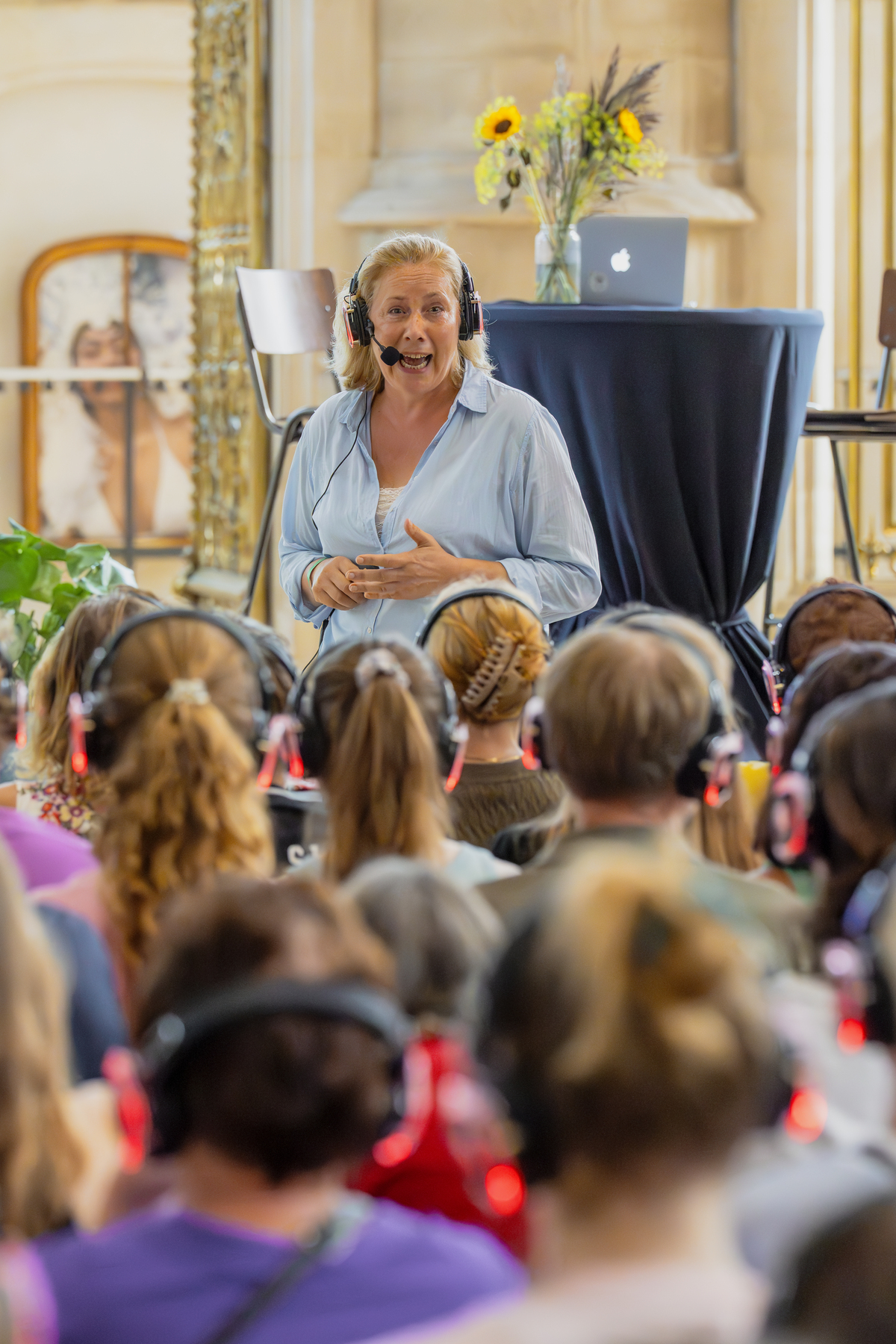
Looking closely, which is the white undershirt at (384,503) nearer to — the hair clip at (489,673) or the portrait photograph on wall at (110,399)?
the hair clip at (489,673)

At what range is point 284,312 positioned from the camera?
14.5 ft

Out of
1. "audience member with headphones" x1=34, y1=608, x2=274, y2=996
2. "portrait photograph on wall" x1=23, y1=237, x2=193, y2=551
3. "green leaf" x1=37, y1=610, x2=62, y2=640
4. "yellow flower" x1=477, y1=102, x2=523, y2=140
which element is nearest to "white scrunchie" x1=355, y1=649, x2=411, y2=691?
"audience member with headphones" x1=34, y1=608, x2=274, y2=996

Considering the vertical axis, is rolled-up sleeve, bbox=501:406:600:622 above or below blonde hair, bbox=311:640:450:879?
above

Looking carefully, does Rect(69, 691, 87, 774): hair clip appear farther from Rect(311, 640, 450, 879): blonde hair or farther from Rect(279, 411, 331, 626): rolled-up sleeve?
Rect(279, 411, 331, 626): rolled-up sleeve

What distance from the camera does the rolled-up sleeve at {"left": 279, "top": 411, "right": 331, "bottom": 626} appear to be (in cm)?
287

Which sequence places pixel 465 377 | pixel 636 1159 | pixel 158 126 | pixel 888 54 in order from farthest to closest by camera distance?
pixel 158 126
pixel 888 54
pixel 465 377
pixel 636 1159

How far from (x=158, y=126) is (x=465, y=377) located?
23.0ft

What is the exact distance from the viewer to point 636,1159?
78cm

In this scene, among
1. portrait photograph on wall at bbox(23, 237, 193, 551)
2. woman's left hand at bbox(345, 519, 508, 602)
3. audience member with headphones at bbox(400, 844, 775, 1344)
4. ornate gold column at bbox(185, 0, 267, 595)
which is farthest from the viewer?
portrait photograph on wall at bbox(23, 237, 193, 551)

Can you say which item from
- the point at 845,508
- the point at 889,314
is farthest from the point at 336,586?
the point at 889,314


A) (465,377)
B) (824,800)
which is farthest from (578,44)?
(824,800)

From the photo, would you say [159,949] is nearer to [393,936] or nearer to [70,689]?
[393,936]

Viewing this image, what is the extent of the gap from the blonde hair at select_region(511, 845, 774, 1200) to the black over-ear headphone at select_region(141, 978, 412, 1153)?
0.29 ft

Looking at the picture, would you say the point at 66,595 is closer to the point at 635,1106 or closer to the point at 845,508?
the point at 845,508
